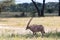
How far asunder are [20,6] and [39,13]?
1542cm

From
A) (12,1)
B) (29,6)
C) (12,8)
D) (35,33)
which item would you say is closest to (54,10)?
(29,6)

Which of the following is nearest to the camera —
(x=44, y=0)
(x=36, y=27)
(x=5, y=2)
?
(x=36, y=27)

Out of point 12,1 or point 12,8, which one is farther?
point 12,8

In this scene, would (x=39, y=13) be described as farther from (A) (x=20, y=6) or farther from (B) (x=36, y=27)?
(B) (x=36, y=27)

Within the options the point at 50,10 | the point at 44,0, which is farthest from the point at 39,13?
the point at 50,10

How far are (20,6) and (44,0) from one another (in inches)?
583

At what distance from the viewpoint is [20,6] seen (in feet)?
203

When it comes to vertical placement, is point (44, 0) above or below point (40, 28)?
below

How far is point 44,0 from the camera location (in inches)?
1887

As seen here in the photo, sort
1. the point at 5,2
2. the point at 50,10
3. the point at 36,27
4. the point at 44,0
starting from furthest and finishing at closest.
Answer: the point at 50,10, the point at 44,0, the point at 5,2, the point at 36,27

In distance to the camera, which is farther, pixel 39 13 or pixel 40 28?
pixel 39 13

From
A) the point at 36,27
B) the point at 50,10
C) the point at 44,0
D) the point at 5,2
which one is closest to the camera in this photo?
the point at 36,27

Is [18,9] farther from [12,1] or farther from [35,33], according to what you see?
[35,33]

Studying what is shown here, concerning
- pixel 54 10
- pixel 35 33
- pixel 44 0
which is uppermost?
pixel 35 33
